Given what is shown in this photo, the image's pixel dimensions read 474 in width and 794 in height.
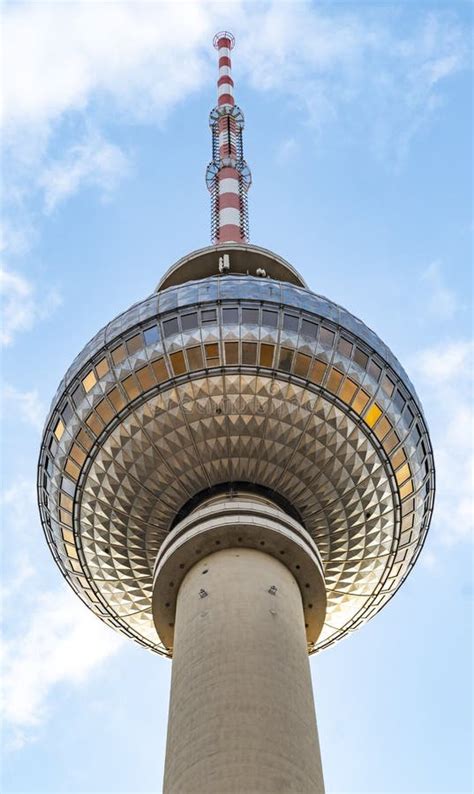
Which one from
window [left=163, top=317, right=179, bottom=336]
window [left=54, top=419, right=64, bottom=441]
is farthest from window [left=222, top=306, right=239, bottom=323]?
window [left=54, top=419, right=64, bottom=441]

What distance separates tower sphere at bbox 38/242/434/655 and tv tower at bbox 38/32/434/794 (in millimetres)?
44

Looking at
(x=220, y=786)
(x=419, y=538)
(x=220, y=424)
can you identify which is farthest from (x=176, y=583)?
(x=419, y=538)

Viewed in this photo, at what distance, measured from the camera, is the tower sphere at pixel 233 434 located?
968 inches

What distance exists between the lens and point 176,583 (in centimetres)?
2378

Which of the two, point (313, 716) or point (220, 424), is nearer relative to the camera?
point (313, 716)

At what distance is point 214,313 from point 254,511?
5.86 m

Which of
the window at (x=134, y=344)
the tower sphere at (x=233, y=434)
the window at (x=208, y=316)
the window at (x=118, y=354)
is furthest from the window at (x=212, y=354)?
the window at (x=118, y=354)

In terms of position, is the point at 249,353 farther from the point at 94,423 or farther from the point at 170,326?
the point at 94,423

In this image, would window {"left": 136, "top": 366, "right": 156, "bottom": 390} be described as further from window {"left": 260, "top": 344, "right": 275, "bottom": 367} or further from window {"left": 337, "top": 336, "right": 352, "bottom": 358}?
window {"left": 337, "top": 336, "right": 352, "bottom": 358}

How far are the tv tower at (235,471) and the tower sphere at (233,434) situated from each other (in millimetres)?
44

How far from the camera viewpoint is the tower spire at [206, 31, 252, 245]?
122 feet

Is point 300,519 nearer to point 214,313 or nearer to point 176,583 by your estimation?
point 176,583

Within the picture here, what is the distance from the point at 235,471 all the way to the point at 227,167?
20.6 metres

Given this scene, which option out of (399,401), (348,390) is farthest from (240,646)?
(399,401)
